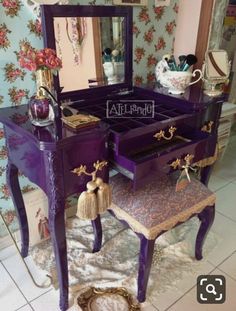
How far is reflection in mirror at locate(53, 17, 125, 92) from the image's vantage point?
3.91 feet

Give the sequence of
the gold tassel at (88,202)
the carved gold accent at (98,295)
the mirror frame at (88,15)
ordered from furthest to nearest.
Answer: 1. the carved gold accent at (98,295)
2. the mirror frame at (88,15)
3. the gold tassel at (88,202)

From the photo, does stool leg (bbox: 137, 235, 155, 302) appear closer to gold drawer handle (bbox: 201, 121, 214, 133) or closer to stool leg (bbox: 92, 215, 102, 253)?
stool leg (bbox: 92, 215, 102, 253)

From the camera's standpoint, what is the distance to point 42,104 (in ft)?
3.18

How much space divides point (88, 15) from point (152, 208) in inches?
34.2

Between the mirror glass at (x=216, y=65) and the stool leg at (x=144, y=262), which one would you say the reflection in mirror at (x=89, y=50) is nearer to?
the mirror glass at (x=216, y=65)

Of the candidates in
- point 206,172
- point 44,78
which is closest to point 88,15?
point 44,78

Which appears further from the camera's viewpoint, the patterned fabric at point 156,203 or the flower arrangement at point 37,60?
the patterned fabric at point 156,203

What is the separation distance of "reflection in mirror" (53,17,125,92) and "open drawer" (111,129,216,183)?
1.33 feet

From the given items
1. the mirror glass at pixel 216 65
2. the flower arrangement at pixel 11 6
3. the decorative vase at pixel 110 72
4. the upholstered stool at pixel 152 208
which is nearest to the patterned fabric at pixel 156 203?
the upholstered stool at pixel 152 208

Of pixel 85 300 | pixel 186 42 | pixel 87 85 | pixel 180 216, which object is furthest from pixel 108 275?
pixel 186 42

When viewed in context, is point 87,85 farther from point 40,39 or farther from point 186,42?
point 186,42

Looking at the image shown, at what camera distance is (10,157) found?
120 centimetres

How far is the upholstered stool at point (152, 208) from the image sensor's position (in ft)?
3.67

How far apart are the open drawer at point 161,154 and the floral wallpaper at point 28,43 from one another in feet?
1.73
